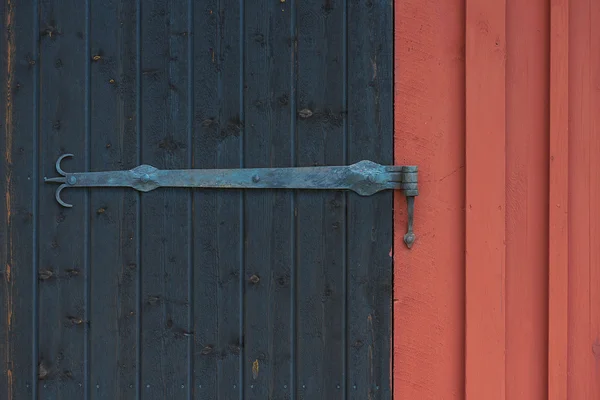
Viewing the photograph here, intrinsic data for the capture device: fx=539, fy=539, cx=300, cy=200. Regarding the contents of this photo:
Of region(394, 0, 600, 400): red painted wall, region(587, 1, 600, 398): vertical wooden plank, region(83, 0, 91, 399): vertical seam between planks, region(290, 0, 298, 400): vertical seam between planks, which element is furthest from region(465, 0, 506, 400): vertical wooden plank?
region(83, 0, 91, 399): vertical seam between planks

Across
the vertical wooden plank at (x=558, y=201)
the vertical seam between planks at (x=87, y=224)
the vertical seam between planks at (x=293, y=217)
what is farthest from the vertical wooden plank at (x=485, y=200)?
the vertical seam between planks at (x=87, y=224)

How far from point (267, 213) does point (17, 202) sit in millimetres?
703

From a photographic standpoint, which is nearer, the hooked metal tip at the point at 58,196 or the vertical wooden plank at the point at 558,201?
the vertical wooden plank at the point at 558,201

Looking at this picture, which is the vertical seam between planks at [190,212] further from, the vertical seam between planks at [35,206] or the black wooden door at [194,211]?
the vertical seam between planks at [35,206]

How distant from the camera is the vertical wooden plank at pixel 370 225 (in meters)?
1.41

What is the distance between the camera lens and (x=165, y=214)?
147cm

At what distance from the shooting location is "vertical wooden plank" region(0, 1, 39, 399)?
1.50 m

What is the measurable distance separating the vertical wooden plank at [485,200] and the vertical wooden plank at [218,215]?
0.60 meters

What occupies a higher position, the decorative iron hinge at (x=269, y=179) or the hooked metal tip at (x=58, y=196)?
the decorative iron hinge at (x=269, y=179)

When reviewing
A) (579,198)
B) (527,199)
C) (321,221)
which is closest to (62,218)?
(321,221)

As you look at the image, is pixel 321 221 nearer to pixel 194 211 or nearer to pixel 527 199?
Answer: pixel 194 211

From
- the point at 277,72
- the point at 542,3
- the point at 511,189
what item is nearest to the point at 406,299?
the point at 511,189

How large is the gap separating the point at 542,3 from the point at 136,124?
3.66 feet

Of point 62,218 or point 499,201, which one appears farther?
point 62,218
